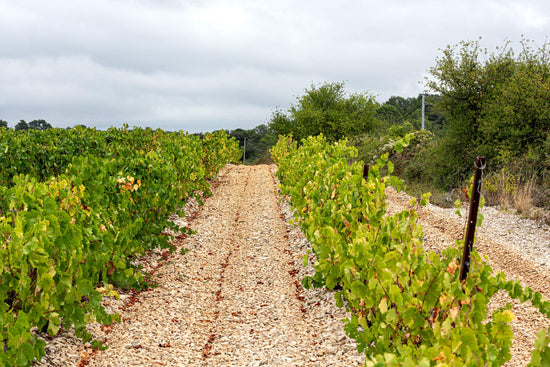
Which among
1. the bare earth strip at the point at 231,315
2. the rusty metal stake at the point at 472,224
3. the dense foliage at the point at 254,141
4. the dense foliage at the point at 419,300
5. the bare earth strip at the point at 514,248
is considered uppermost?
the dense foliage at the point at 254,141

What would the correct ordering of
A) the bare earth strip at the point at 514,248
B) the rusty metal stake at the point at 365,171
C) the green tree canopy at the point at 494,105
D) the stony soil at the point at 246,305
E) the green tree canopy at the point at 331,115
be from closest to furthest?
the stony soil at the point at 246,305, the bare earth strip at the point at 514,248, the rusty metal stake at the point at 365,171, the green tree canopy at the point at 494,105, the green tree canopy at the point at 331,115

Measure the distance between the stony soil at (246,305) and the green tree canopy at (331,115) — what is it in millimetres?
19080

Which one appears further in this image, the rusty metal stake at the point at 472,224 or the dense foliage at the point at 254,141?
the dense foliage at the point at 254,141

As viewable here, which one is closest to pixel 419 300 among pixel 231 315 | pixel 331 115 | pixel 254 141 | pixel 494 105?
pixel 231 315

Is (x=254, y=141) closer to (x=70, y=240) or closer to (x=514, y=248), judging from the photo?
(x=514, y=248)

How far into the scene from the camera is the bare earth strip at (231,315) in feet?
14.6

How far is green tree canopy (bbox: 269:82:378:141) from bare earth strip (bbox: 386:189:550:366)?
16981mm

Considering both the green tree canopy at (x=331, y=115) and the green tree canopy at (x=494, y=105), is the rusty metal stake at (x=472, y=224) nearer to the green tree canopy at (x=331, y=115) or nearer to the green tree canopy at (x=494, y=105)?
the green tree canopy at (x=494, y=105)

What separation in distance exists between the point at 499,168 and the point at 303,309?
10003 mm

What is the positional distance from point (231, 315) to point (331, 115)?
24.6m

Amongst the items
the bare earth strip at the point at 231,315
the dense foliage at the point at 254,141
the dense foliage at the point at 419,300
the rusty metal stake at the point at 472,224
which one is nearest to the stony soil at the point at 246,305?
the bare earth strip at the point at 231,315

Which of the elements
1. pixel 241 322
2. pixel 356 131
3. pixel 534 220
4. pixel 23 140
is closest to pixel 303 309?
pixel 241 322

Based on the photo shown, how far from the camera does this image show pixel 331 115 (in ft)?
95.3

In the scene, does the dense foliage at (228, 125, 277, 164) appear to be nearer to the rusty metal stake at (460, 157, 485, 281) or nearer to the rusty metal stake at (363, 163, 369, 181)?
the rusty metal stake at (363, 163, 369, 181)
